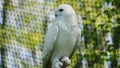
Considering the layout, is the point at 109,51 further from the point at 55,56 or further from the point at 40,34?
the point at 40,34

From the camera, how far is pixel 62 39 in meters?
2.79

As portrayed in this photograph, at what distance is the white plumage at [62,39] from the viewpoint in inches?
110

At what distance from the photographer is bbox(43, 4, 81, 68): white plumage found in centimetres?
278

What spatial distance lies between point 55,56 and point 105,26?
2339mm

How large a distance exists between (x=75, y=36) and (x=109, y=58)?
205 cm

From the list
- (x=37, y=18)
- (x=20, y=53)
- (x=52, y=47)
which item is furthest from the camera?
(x=37, y=18)

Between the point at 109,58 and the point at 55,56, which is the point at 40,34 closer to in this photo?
the point at 109,58

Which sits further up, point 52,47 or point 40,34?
point 52,47

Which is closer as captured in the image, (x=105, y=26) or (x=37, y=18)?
(x=105, y=26)

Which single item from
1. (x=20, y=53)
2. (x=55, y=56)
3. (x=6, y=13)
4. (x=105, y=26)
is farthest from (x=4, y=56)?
(x=55, y=56)

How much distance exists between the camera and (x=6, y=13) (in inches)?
318

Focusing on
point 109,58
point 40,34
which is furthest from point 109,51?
point 40,34

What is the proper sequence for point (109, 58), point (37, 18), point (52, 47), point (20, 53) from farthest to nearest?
point (37, 18), point (20, 53), point (109, 58), point (52, 47)

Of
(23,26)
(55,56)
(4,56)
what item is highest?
(55,56)
